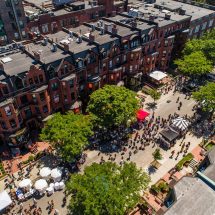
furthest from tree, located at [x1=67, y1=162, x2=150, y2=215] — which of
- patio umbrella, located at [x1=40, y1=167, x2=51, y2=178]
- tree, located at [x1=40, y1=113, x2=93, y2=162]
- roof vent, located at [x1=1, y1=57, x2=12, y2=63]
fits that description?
roof vent, located at [x1=1, y1=57, x2=12, y2=63]

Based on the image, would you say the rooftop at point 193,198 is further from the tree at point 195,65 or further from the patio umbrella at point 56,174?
the tree at point 195,65

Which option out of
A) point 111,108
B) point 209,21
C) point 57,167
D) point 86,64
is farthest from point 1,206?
point 209,21

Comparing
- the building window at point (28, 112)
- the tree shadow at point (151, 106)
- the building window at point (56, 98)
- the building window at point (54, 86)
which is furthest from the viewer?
the tree shadow at point (151, 106)

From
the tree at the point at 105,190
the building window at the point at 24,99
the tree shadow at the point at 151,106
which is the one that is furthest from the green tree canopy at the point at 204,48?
the building window at the point at 24,99

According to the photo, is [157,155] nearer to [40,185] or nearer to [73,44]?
[40,185]

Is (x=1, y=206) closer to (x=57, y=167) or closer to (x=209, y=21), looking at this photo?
(x=57, y=167)

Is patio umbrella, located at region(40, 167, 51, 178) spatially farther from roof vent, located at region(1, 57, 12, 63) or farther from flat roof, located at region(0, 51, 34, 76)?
roof vent, located at region(1, 57, 12, 63)
